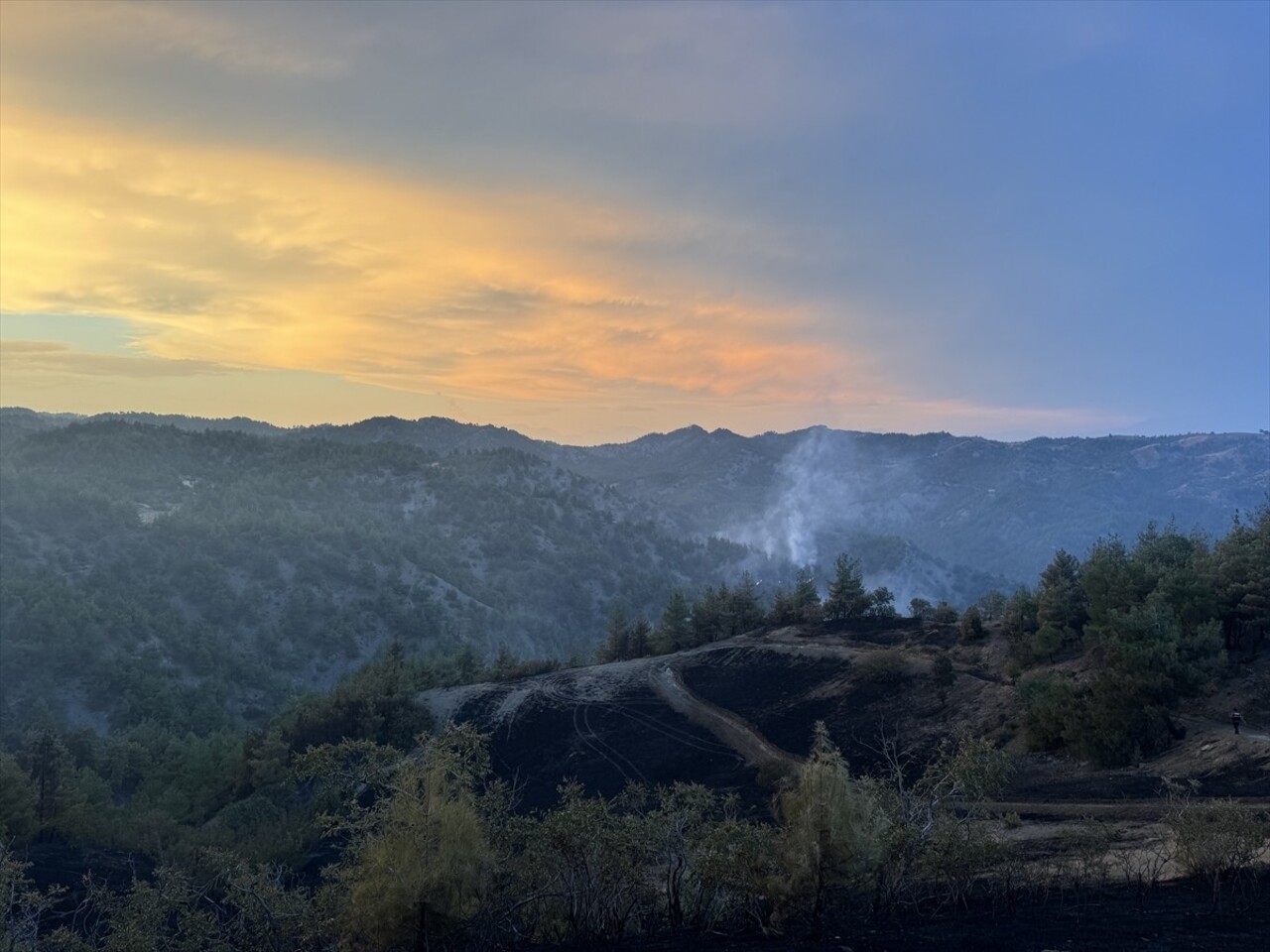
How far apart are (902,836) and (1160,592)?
2519 cm

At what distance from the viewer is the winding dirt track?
3866cm

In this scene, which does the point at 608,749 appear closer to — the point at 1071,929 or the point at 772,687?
the point at 772,687

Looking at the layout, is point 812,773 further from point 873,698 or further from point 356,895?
point 873,698

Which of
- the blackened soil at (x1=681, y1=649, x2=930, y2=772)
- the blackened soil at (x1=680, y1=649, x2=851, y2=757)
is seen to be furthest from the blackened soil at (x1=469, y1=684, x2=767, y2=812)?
the blackened soil at (x1=681, y1=649, x2=930, y2=772)

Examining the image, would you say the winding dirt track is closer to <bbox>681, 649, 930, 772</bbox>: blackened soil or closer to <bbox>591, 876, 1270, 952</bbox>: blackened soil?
<bbox>681, 649, 930, 772</bbox>: blackened soil

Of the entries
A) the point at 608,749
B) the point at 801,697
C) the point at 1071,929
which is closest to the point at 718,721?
the point at 801,697

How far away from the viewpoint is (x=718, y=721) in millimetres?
44281

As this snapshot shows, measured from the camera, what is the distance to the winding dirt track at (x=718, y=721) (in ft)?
127

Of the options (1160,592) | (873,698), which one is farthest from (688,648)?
(1160,592)

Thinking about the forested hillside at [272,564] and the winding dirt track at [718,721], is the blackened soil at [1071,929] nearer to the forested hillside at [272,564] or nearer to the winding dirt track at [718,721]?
the winding dirt track at [718,721]

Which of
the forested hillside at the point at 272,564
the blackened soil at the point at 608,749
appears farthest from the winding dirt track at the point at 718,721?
the forested hillside at the point at 272,564

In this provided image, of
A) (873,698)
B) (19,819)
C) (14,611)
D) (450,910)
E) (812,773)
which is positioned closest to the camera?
(450,910)

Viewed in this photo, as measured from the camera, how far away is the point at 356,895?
42.6ft

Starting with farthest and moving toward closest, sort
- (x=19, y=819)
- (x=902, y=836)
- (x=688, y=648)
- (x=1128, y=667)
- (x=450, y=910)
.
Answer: (x=688, y=648) → (x=19, y=819) → (x=1128, y=667) → (x=902, y=836) → (x=450, y=910)
